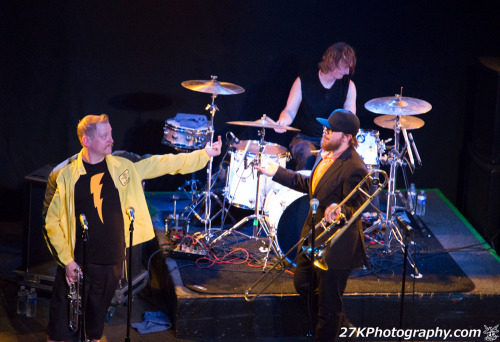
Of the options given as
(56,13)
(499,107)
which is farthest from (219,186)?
(499,107)

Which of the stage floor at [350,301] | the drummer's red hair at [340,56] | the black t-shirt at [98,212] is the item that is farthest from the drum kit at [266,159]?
the black t-shirt at [98,212]

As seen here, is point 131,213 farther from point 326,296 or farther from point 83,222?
point 326,296

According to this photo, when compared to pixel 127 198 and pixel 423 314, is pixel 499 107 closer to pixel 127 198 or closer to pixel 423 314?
pixel 423 314

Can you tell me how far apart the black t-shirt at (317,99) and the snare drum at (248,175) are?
785 millimetres

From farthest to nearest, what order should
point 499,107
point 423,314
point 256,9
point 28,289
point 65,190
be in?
point 256,9 → point 499,107 → point 28,289 → point 423,314 → point 65,190

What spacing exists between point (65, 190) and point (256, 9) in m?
4.40

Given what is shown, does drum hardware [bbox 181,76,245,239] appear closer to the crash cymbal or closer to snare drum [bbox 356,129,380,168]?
the crash cymbal

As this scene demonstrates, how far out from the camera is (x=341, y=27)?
866 centimetres

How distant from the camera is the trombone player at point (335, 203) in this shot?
205 inches

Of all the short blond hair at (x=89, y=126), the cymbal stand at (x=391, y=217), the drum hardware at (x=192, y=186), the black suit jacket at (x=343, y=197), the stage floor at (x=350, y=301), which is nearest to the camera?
the short blond hair at (x=89, y=126)

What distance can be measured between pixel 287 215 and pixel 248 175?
735mm

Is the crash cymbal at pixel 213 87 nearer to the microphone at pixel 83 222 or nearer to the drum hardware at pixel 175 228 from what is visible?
the drum hardware at pixel 175 228

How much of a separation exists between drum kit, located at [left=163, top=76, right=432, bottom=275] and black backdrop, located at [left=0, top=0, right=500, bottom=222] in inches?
43.3

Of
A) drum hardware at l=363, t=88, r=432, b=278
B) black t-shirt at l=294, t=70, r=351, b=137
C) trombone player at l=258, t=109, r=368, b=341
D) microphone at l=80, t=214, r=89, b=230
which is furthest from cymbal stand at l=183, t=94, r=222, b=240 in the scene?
microphone at l=80, t=214, r=89, b=230
